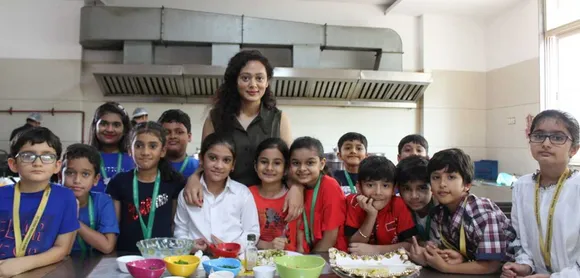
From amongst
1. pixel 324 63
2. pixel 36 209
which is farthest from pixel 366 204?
pixel 324 63

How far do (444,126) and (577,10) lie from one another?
168 centimetres

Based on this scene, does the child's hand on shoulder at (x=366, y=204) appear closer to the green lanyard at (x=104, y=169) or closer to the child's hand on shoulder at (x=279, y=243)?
the child's hand on shoulder at (x=279, y=243)

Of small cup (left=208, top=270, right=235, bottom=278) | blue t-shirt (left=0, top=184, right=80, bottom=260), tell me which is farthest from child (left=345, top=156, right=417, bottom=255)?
blue t-shirt (left=0, top=184, right=80, bottom=260)

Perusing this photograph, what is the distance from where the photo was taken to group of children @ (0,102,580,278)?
1.50 metres

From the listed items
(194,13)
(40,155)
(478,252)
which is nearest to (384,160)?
(478,252)

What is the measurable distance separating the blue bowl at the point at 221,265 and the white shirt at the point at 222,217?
0.42 meters

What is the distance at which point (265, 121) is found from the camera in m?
2.13

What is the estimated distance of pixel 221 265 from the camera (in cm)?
135

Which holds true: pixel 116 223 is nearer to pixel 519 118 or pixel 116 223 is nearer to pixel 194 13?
pixel 194 13

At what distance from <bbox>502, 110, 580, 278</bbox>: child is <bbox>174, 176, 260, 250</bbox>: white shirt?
3.62ft

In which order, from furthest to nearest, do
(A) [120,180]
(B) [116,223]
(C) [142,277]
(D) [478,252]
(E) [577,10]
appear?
(E) [577,10], (A) [120,180], (B) [116,223], (D) [478,252], (C) [142,277]

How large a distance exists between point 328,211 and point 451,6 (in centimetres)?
346

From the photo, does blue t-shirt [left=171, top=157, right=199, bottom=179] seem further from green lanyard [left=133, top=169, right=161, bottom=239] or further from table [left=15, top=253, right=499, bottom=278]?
table [left=15, top=253, right=499, bottom=278]

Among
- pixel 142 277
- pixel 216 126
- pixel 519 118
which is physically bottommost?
pixel 142 277
